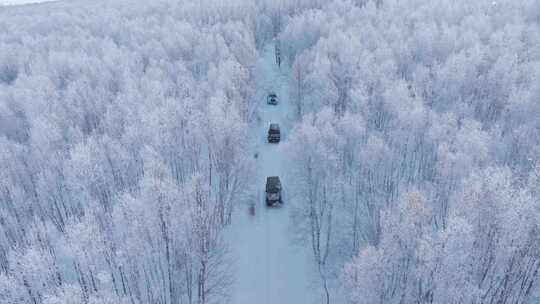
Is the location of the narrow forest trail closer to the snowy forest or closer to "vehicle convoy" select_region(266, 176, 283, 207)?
the snowy forest

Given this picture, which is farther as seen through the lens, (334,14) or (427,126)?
(334,14)

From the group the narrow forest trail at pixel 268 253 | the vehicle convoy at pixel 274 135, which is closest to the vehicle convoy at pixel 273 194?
the narrow forest trail at pixel 268 253

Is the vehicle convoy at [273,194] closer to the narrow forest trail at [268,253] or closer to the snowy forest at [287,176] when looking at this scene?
the narrow forest trail at [268,253]

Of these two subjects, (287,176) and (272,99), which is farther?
(272,99)

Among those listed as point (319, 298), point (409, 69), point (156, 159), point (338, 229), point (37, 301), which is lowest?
point (319, 298)

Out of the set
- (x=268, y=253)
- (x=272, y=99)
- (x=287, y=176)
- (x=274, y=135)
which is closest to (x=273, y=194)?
(x=287, y=176)

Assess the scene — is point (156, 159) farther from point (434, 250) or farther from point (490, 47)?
point (490, 47)

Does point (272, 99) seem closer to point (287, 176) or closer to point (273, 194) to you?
point (287, 176)

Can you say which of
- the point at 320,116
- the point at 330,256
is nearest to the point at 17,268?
the point at 330,256
